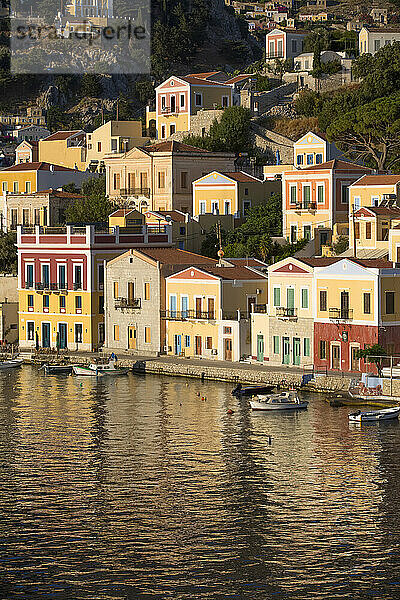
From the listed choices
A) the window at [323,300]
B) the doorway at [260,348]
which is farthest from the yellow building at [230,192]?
the window at [323,300]

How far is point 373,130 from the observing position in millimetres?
85562

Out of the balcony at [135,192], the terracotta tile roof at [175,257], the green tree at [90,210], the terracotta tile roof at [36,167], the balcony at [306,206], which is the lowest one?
the terracotta tile roof at [175,257]

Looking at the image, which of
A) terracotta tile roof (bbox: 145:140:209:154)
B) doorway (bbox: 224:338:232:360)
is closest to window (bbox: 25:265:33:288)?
terracotta tile roof (bbox: 145:140:209:154)

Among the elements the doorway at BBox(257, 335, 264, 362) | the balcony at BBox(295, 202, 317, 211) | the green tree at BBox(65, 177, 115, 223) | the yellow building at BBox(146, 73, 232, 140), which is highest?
the yellow building at BBox(146, 73, 232, 140)

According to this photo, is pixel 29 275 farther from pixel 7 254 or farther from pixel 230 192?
pixel 230 192

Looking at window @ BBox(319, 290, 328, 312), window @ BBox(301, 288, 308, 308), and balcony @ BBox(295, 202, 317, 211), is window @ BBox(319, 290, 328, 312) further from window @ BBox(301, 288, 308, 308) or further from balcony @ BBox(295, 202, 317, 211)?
balcony @ BBox(295, 202, 317, 211)

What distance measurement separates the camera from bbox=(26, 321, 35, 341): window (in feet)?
260

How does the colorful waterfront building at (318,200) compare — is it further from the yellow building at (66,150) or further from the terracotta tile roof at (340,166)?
the yellow building at (66,150)

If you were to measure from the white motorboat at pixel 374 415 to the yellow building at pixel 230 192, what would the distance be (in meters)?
32.4

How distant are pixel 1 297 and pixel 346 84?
37.7m

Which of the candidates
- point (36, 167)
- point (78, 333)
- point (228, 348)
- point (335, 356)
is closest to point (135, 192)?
point (36, 167)

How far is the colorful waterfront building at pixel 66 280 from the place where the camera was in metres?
76.7

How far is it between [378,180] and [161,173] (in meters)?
17.8

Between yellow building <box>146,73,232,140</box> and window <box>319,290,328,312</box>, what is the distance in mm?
40997
